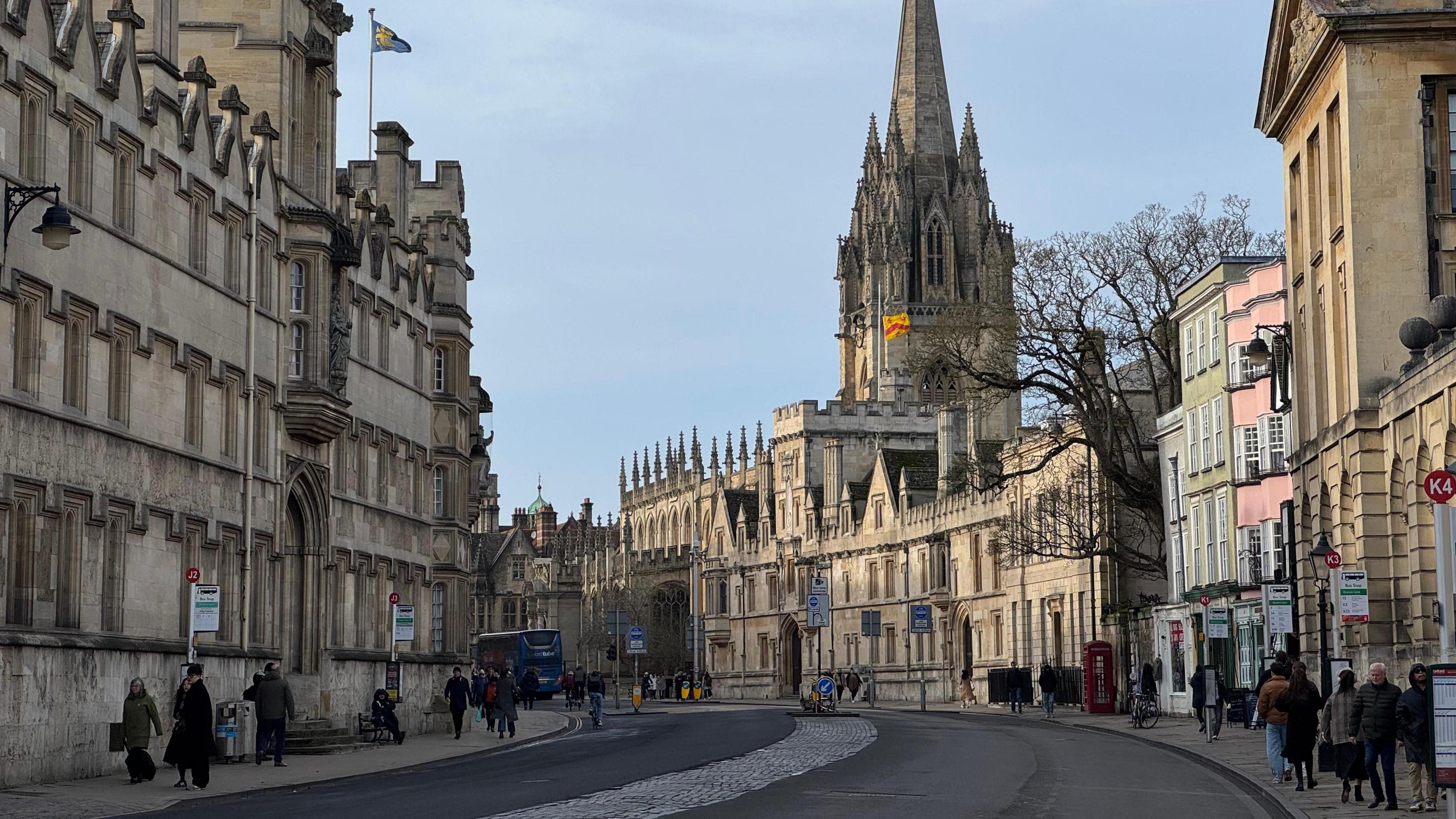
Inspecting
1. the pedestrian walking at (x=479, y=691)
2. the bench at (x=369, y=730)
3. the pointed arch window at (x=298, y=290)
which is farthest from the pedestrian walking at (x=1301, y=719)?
the pedestrian walking at (x=479, y=691)

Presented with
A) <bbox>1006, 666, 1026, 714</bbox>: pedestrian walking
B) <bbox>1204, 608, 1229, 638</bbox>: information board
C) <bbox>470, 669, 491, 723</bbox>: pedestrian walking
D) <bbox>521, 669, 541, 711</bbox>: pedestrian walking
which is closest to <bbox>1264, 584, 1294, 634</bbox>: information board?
<bbox>1204, 608, 1229, 638</bbox>: information board

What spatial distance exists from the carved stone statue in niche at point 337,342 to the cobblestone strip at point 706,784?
37.8 ft

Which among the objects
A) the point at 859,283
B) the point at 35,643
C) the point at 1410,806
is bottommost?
the point at 1410,806

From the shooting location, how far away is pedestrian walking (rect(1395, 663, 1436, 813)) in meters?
20.9

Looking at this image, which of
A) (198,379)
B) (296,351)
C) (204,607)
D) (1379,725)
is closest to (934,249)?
(296,351)

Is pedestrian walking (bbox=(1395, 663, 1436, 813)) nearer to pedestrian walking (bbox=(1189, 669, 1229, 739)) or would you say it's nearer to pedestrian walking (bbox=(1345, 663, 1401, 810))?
pedestrian walking (bbox=(1345, 663, 1401, 810))

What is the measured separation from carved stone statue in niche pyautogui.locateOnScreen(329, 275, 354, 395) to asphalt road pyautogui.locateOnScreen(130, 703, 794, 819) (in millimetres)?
8173

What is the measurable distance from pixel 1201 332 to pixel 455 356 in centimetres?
2030

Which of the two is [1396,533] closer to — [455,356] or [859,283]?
[455,356]

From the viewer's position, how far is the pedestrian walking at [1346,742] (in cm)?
2238

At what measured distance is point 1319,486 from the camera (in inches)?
1543

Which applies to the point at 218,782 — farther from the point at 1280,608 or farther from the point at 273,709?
the point at 1280,608

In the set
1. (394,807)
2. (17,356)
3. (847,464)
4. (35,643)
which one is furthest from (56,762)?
(847,464)

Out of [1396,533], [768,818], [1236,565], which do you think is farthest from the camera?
[1236,565]
